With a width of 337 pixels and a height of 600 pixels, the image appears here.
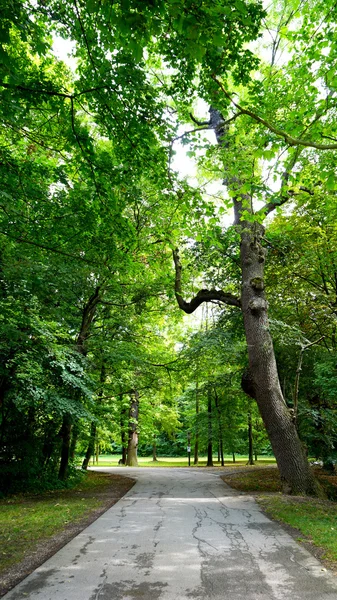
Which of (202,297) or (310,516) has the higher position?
(202,297)

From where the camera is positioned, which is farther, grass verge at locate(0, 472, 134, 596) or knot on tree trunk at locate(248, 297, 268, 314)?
knot on tree trunk at locate(248, 297, 268, 314)

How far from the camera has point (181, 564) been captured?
407 centimetres

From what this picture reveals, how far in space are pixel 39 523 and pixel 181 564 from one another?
3177 mm

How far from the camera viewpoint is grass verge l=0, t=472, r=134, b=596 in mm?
4185

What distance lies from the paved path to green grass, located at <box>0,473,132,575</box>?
56cm

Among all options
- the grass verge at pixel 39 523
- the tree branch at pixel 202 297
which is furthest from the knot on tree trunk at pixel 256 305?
the grass verge at pixel 39 523

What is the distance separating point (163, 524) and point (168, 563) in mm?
2080

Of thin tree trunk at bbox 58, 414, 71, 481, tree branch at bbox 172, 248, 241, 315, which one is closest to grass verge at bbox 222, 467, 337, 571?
tree branch at bbox 172, 248, 241, 315

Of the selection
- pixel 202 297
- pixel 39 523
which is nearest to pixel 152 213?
pixel 202 297

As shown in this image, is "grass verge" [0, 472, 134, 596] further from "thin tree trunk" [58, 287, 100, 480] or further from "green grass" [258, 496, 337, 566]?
"green grass" [258, 496, 337, 566]

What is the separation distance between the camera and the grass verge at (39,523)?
4.18 metres

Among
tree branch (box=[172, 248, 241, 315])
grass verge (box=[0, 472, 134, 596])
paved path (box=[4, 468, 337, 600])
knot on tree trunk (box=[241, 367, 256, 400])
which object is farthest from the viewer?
tree branch (box=[172, 248, 241, 315])

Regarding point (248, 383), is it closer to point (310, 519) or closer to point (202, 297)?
point (202, 297)

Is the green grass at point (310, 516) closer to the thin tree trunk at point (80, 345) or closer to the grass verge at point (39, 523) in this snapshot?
the grass verge at point (39, 523)
